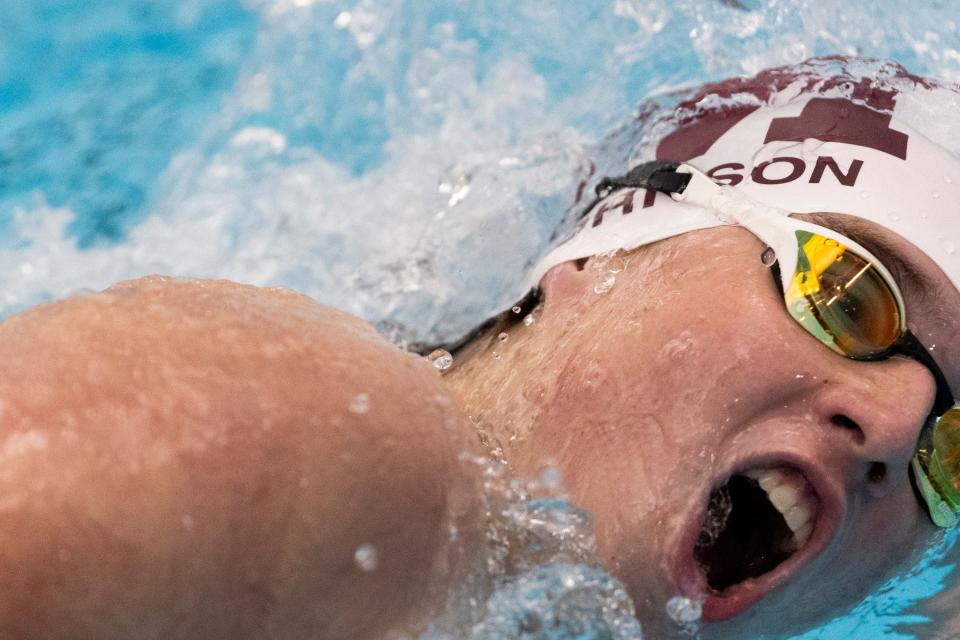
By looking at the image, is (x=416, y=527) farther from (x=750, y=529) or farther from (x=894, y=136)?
(x=894, y=136)

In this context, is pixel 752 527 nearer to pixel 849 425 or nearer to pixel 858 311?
pixel 849 425

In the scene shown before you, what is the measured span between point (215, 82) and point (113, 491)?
287 cm

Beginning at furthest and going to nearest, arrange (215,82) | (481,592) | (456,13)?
(215,82), (456,13), (481,592)

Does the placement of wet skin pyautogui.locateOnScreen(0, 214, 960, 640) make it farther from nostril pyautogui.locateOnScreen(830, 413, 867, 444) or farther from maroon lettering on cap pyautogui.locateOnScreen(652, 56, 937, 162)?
A: maroon lettering on cap pyautogui.locateOnScreen(652, 56, 937, 162)

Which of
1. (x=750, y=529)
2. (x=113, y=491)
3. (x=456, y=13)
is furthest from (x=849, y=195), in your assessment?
(x=456, y=13)

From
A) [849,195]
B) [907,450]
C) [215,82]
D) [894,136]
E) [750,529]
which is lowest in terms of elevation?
[215,82]

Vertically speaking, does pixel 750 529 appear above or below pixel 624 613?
above

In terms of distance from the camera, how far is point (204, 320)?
0.86 m

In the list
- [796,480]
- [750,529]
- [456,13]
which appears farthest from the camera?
[456,13]

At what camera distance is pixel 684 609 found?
1285mm

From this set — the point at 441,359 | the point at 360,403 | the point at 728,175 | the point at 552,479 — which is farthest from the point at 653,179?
the point at 360,403

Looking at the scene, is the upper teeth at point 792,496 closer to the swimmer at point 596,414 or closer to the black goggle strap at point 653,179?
the swimmer at point 596,414

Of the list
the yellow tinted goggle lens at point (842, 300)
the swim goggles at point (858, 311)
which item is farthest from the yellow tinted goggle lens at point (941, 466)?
the yellow tinted goggle lens at point (842, 300)

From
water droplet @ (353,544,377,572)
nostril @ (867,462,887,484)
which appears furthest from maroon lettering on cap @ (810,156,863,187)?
water droplet @ (353,544,377,572)
